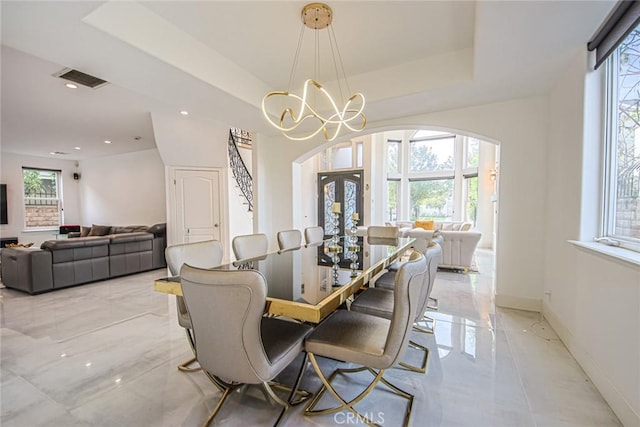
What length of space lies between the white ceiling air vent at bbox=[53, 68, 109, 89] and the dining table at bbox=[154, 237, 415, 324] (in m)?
3.08

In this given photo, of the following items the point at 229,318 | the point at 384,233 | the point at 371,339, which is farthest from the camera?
the point at 384,233

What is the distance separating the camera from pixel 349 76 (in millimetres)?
3436

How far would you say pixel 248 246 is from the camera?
279cm

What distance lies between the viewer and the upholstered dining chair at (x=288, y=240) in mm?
3302

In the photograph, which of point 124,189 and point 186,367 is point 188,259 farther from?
point 124,189

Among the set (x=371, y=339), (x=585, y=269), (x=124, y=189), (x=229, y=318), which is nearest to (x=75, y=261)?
(x=124, y=189)

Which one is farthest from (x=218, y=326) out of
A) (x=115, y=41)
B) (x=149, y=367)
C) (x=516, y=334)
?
(x=516, y=334)

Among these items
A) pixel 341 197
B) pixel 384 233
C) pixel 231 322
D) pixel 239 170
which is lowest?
pixel 231 322

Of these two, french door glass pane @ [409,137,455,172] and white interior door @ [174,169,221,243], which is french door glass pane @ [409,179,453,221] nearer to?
french door glass pane @ [409,137,455,172]

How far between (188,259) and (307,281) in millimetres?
961

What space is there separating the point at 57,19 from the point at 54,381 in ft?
8.31

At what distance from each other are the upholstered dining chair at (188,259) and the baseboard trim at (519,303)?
3.36m

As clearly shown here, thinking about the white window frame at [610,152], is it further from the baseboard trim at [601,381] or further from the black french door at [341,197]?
the black french door at [341,197]

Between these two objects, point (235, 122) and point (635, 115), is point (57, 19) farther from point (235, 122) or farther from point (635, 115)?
point (635, 115)
